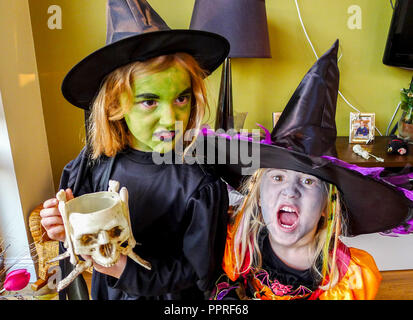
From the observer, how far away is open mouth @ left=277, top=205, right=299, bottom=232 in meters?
0.66

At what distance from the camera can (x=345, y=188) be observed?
0.64 m

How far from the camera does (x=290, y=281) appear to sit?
0.73 metres

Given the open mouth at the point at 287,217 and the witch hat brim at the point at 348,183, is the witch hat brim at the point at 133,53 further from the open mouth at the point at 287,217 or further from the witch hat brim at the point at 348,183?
the open mouth at the point at 287,217

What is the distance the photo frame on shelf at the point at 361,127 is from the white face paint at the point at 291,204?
1.47 metres

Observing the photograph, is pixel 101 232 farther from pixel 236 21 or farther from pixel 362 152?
pixel 362 152

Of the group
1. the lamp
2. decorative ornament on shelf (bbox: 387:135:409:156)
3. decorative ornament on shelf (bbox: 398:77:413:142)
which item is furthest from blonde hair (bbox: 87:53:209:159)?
decorative ornament on shelf (bbox: 398:77:413:142)

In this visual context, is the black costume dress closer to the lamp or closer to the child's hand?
the child's hand

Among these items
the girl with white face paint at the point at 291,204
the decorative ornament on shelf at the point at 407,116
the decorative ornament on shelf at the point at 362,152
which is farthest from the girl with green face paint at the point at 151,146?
the decorative ornament on shelf at the point at 407,116

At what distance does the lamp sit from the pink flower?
1.03 metres

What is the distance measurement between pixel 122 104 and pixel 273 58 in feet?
5.09

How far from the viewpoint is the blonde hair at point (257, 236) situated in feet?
2.29

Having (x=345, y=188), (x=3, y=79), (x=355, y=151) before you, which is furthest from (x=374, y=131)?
(x=3, y=79)

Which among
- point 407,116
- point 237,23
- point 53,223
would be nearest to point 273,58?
point 237,23
